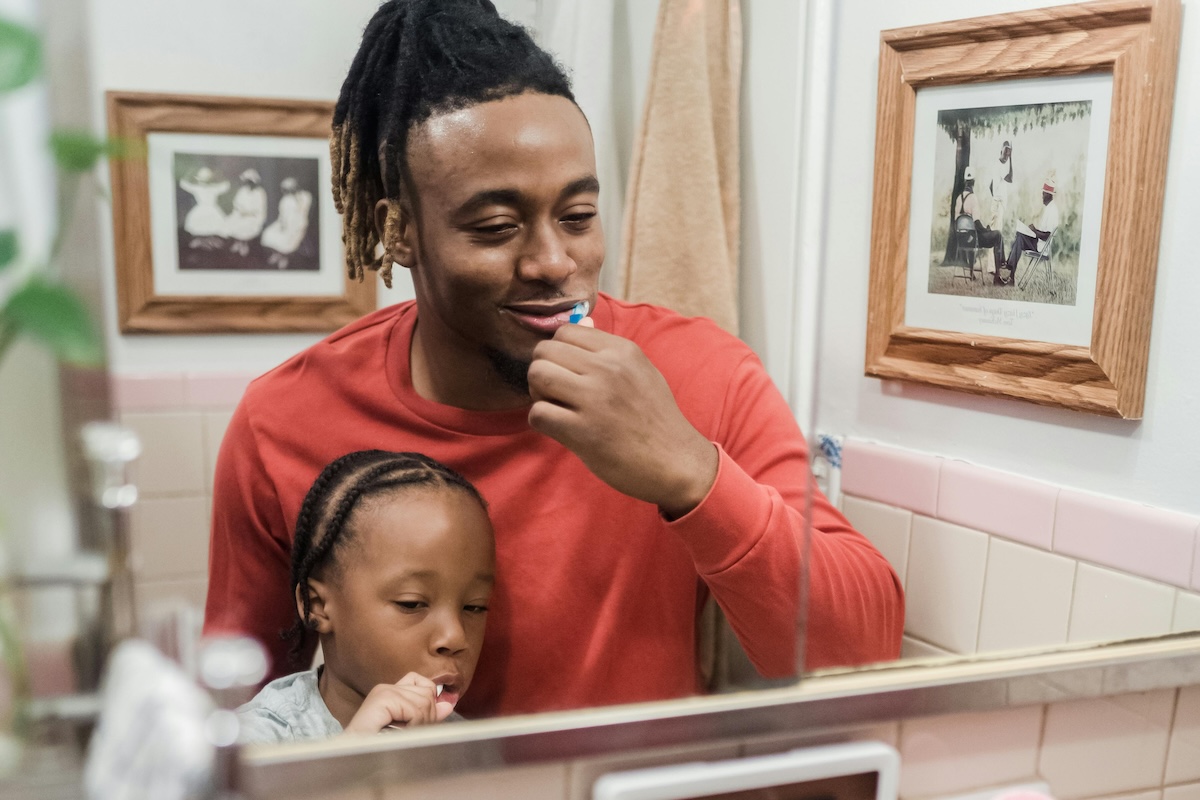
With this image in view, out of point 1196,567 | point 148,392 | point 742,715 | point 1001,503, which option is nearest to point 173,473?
point 148,392

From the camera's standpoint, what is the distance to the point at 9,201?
43cm

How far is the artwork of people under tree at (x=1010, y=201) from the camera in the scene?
728 mm

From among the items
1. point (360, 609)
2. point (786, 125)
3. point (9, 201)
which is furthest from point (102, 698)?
point (786, 125)

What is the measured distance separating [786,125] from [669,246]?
0.41 feet

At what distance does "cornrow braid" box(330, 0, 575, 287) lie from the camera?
507mm

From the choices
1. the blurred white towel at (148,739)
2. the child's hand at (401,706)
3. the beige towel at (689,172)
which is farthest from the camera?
the beige towel at (689,172)

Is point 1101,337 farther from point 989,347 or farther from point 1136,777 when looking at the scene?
point 1136,777

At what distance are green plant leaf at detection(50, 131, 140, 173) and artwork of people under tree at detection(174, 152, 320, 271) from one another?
25 mm

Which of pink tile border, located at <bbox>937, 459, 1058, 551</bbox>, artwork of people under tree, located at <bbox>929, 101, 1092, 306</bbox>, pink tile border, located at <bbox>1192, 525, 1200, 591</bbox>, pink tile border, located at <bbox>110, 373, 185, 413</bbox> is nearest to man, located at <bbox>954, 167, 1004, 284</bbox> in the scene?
artwork of people under tree, located at <bbox>929, 101, 1092, 306</bbox>

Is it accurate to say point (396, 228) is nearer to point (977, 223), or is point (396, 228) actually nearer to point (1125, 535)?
point (977, 223)

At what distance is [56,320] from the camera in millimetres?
448

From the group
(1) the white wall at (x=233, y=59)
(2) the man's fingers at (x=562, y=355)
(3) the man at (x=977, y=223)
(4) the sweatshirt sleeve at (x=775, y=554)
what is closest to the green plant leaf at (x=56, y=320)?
(1) the white wall at (x=233, y=59)

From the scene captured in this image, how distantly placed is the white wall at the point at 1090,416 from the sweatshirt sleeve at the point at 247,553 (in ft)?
1.33

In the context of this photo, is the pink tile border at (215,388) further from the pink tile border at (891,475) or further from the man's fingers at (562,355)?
the pink tile border at (891,475)
